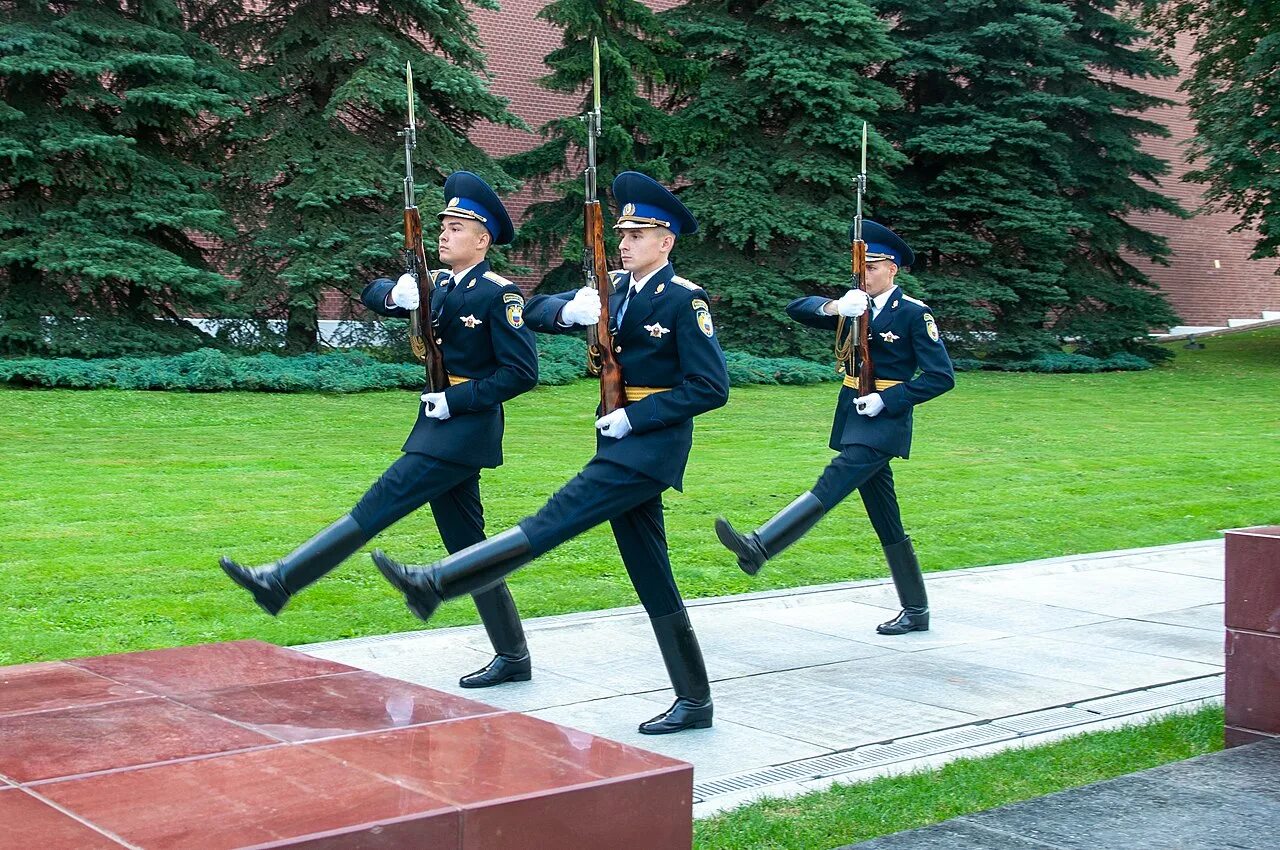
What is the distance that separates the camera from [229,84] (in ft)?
60.1

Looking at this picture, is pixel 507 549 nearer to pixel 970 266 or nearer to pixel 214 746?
pixel 214 746

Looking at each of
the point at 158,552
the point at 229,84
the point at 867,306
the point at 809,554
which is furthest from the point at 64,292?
the point at 867,306

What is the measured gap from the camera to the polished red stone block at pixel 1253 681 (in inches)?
207

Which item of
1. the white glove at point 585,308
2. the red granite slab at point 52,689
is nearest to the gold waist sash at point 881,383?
the white glove at point 585,308

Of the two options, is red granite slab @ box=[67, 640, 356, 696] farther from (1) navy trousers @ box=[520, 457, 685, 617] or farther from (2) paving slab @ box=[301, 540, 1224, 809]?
(2) paving slab @ box=[301, 540, 1224, 809]

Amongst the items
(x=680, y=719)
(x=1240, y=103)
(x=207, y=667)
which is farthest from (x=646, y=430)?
(x=1240, y=103)

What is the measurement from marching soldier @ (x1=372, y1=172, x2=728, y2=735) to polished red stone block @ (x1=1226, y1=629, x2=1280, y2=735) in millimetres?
1960

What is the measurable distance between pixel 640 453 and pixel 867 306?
95.4 inches

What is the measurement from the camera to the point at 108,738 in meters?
3.45

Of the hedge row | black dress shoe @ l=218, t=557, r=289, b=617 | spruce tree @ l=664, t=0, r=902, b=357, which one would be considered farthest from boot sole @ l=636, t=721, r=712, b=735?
spruce tree @ l=664, t=0, r=902, b=357

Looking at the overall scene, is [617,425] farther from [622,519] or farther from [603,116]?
[603,116]

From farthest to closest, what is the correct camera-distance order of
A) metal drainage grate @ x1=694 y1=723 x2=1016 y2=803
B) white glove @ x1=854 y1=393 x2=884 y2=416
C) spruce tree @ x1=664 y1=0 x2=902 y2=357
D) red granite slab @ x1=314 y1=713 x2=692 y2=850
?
1. spruce tree @ x1=664 y1=0 x2=902 y2=357
2. white glove @ x1=854 y1=393 x2=884 y2=416
3. metal drainage grate @ x1=694 y1=723 x2=1016 y2=803
4. red granite slab @ x1=314 y1=713 x2=692 y2=850

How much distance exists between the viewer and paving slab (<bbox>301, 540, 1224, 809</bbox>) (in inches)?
223

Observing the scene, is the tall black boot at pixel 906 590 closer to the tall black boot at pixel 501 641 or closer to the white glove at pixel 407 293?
the tall black boot at pixel 501 641
